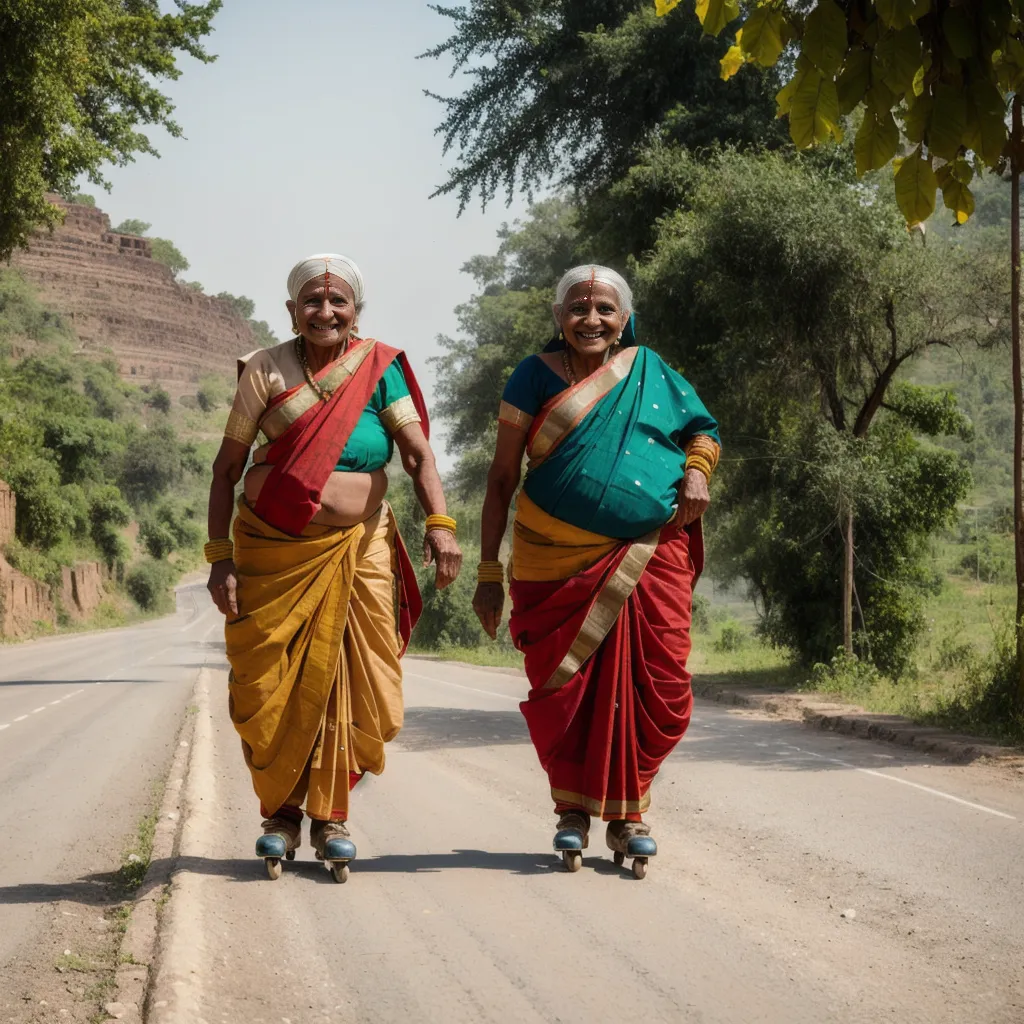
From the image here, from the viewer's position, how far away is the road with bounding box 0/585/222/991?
19.3 feet

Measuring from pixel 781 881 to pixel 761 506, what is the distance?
1629 centimetres

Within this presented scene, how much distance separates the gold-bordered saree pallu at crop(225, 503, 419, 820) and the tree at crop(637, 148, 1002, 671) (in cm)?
1231

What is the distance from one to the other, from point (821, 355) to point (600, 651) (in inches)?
503

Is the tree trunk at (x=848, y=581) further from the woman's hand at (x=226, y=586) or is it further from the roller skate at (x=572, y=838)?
the woman's hand at (x=226, y=586)

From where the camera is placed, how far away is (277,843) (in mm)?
5578

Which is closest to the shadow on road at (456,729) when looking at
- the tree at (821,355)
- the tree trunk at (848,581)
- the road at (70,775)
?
the road at (70,775)

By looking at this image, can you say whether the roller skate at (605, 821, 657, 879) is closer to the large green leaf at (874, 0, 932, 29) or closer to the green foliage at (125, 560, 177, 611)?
the large green leaf at (874, 0, 932, 29)

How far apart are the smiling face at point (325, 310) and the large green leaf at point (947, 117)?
Answer: 3.07 m

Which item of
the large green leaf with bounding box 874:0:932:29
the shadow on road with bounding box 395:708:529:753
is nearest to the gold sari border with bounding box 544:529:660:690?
the large green leaf with bounding box 874:0:932:29

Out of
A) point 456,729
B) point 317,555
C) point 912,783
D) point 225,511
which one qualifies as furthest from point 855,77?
point 456,729

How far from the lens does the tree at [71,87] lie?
21109 mm

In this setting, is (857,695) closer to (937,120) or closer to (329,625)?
(329,625)

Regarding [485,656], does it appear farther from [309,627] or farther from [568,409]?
[309,627]

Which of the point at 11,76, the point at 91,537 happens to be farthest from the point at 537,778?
the point at 91,537
